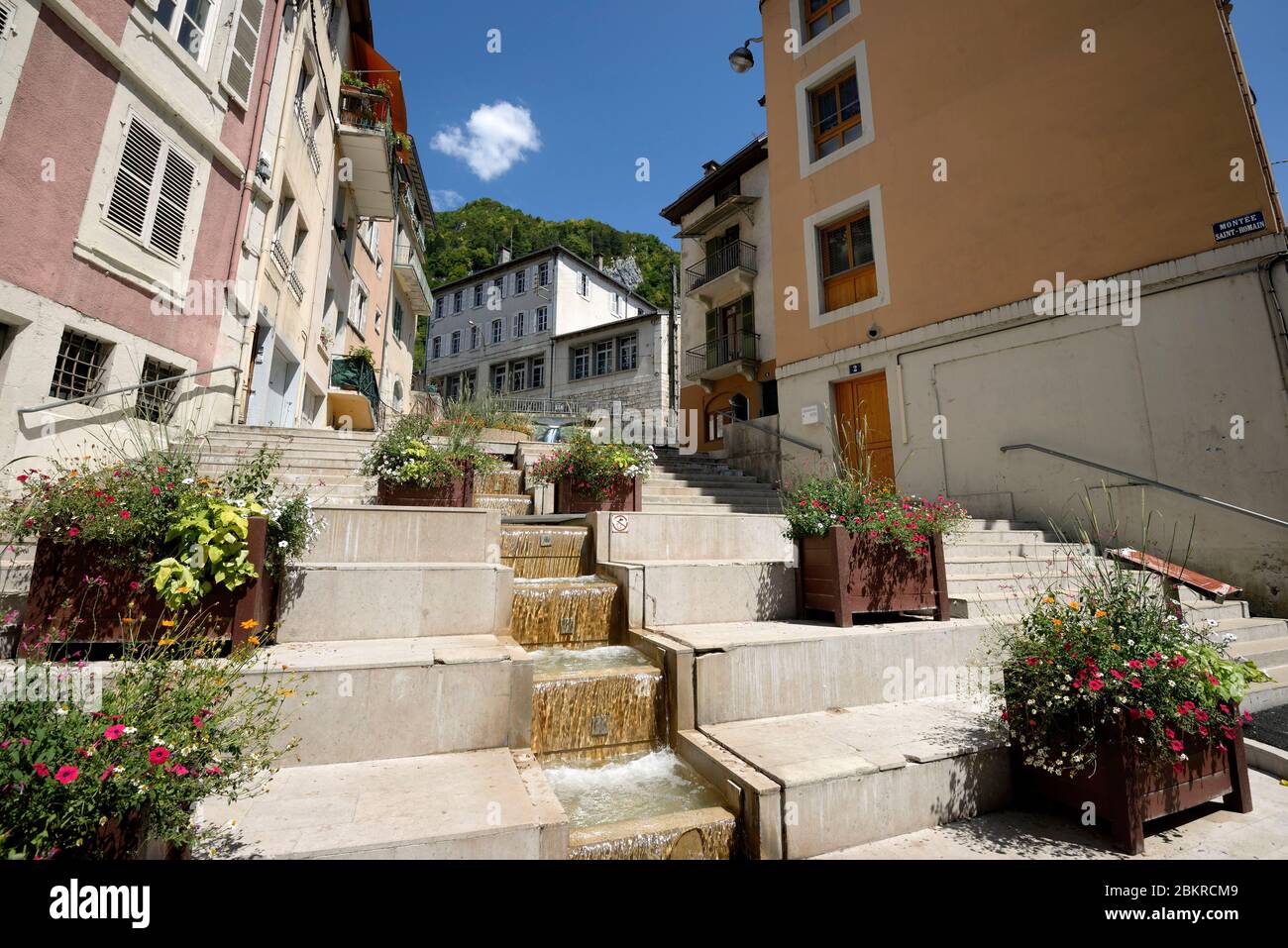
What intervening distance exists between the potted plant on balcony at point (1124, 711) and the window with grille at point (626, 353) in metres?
27.7

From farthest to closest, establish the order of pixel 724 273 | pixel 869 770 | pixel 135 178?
pixel 724 273, pixel 135 178, pixel 869 770

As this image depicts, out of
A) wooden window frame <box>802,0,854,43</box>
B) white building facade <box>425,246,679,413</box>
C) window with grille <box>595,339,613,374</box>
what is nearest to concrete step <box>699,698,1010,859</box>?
wooden window frame <box>802,0,854,43</box>

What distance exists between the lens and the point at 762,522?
22.0ft

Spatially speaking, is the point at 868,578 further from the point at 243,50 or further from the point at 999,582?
the point at 243,50

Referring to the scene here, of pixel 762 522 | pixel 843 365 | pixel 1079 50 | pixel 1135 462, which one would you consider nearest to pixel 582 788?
pixel 762 522

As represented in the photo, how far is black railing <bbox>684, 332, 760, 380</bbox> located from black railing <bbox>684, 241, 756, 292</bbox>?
2.11 metres

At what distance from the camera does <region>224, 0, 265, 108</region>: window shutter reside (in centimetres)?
959

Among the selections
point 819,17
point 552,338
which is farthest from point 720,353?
point 552,338

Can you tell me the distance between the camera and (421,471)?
645 centimetres

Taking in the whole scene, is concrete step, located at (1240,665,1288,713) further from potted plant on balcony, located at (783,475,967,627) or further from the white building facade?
the white building facade

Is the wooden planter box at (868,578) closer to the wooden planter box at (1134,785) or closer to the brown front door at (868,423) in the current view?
the wooden planter box at (1134,785)

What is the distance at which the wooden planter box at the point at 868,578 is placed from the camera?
4953mm

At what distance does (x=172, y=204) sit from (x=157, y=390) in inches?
109
